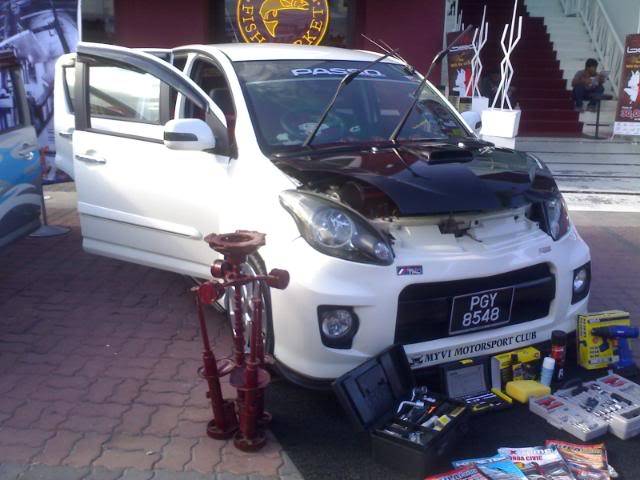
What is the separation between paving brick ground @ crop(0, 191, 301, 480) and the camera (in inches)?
124

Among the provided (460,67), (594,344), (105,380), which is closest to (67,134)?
(105,380)

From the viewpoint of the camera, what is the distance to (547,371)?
376 cm

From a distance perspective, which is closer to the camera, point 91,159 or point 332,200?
point 332,200

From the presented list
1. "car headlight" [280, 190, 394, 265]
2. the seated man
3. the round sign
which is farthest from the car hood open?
the seated man

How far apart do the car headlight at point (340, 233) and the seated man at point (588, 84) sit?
11.6 meters

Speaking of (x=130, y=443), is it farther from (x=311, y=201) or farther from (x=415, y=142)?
(x=415, y=142)

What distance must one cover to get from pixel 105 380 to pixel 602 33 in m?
15.3

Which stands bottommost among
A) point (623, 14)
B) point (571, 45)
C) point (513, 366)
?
point (513, 366)

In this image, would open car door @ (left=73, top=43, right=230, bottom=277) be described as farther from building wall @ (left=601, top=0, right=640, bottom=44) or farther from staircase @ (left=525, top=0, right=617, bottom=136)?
building wall @ (left=601, top=0, right=640, bottom=44)

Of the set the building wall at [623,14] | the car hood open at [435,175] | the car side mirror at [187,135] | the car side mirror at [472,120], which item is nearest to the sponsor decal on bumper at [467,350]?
the car hood open at [435,175]

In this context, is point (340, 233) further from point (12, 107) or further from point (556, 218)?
point (12, 107)

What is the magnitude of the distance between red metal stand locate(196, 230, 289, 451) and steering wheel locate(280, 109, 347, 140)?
1.23m

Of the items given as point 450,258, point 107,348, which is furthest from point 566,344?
point 107,348

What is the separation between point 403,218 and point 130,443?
170cm
